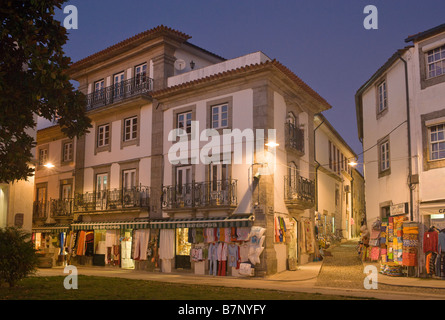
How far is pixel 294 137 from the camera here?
886 inches

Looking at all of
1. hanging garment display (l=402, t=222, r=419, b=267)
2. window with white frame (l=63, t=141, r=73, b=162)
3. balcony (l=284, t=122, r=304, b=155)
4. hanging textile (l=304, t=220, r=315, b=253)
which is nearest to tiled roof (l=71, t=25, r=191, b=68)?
window with white frame (l=63, t=141, r=73, b=162)

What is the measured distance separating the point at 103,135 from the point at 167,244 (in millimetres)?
8351

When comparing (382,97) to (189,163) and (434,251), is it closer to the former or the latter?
(434,251)

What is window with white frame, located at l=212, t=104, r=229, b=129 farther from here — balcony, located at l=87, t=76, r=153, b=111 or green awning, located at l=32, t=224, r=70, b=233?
green awning, located at l=32, t=224, r=70, b=233

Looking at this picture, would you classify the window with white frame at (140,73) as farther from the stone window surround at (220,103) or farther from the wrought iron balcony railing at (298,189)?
the wrought iron balcony railing at (298,189)

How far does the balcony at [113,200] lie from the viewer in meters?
23.2

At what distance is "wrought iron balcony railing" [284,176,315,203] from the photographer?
21.3 meters

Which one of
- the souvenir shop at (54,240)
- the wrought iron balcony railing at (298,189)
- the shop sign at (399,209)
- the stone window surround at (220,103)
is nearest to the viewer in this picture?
the shop sign at (399,209)

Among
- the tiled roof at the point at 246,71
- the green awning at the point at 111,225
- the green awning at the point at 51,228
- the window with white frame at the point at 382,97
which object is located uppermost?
the tiled roof at the point at 246,71

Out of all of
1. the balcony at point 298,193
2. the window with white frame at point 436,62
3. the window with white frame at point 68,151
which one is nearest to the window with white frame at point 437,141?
the window with white frame at point 436,62

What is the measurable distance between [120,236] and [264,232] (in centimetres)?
897

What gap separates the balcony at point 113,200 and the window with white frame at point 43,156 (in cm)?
557

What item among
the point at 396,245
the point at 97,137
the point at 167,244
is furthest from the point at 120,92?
the point at 396,245

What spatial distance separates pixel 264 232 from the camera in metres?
19.1
